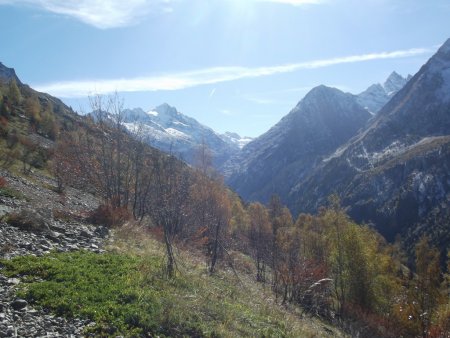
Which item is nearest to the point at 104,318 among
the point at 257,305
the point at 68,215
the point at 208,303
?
the point at 208,303

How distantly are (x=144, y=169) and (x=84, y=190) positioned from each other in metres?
17.4

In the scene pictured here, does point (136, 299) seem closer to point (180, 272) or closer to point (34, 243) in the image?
point (180, 272)

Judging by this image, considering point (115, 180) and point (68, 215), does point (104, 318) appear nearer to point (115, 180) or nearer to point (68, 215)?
point (68, 215)

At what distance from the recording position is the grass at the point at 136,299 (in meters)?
11.9

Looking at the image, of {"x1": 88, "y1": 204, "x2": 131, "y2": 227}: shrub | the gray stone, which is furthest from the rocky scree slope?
{"x1": 88, "y1": 204, "x2": 131, "y2": 227}: shrub

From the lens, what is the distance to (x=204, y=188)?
173 ft

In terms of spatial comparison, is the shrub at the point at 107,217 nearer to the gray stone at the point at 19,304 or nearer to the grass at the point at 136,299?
the grass at the point at 136,299

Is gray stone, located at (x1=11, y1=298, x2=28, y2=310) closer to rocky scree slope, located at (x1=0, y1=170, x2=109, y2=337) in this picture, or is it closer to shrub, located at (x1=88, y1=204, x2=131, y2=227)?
rocky scree slope, located at (x1=0, y1=170, x2=109, y2=337)

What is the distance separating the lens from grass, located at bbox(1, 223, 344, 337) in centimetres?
1190

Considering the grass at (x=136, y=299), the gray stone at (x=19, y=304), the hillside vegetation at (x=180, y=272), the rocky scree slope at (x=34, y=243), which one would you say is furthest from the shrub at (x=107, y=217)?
the gray stone at (x=19, y=304)

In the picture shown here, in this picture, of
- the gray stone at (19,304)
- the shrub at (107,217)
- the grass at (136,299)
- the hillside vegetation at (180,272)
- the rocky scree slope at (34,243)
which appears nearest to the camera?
the rocky scree slope at (34,243)

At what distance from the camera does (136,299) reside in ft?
43.2

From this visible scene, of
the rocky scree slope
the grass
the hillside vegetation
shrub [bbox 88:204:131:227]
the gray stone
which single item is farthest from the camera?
shrub [bbox 88:204:131:227]

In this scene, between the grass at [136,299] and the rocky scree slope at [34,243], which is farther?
the grass at [136,299]
